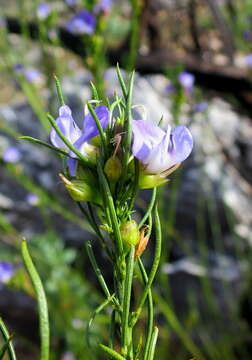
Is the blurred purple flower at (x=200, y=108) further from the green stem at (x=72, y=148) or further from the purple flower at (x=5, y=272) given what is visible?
the green stem at (x=72, y=148)

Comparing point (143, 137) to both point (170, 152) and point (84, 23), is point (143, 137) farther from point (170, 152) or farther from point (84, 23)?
point (84, 23)

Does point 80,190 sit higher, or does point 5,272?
point 80,190

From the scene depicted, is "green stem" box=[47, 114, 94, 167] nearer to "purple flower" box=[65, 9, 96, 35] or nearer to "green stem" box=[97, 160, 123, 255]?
"green stem" box=[97, 160, 123, 255]

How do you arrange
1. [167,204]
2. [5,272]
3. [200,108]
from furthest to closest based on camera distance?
[167,204] < [200,108] < [5,272]

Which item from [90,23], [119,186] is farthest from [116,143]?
[90,23]

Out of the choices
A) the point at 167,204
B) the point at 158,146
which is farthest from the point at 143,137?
the point at 167,204

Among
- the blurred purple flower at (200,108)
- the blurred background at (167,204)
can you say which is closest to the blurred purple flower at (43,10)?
the blurred background at (167,204)

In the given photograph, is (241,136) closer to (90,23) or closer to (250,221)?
(250,221)
